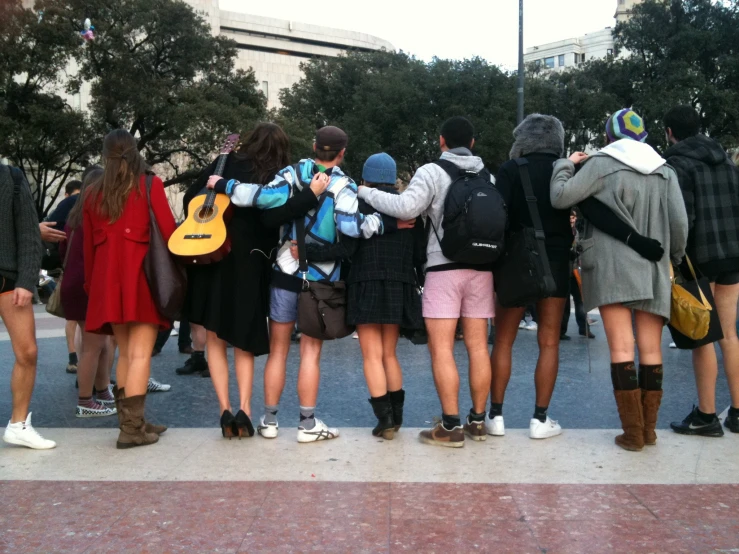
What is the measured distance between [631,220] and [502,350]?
1076 millimetres

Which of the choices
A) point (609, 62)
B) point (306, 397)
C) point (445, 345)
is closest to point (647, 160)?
point (445, 345)

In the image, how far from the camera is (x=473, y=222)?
14.9 ft

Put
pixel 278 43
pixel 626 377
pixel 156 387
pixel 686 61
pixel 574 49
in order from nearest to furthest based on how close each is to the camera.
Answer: pixel 626 377 → pixel 156 387 → pixel 686 61 → pixel 278 43 → pixel 574 49

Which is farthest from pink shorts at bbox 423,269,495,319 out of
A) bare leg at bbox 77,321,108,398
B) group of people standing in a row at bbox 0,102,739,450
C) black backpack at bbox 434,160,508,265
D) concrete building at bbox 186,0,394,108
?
concrete building at bbox 186,0,394,108

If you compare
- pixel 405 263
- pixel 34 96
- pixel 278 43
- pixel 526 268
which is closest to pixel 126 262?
pixel 405 263

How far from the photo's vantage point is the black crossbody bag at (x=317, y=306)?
4.77 metres

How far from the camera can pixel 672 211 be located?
15.5ft

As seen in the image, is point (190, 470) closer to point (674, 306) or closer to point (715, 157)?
point (674, 306)

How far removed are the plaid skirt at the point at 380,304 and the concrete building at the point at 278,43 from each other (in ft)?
305

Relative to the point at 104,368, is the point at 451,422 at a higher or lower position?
lower

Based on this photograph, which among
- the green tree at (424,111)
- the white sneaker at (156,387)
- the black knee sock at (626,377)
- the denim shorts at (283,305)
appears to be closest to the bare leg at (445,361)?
the denim shorts at (283,305)

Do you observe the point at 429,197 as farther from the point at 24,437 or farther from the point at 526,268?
the point at 24,437

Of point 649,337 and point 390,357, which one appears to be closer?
point 649,337

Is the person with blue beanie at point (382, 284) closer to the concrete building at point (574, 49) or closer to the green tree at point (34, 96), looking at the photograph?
the green tree at point (34, 96)
